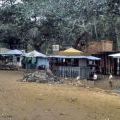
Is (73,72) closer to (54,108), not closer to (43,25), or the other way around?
(43,25)

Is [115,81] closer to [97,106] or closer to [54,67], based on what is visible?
[54,67]

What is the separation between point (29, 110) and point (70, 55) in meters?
22.2

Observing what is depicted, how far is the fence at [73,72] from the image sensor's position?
34625mm

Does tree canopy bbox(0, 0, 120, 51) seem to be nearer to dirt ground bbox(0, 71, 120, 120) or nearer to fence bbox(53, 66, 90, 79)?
→ fence bbox(53, 66, 90, 79)

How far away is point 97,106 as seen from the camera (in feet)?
54.4

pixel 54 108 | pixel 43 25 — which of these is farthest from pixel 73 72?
pixel 54 108

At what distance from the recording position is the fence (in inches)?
1363

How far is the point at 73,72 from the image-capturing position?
116 feet

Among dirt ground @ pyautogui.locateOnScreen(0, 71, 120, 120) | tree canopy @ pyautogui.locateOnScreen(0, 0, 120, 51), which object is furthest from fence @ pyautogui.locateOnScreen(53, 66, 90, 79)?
dirt ground @ pyautogui.locateOnScreen(0, 71, 120, 120)

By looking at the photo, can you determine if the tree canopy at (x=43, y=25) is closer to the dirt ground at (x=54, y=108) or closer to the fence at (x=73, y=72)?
the fence at (x=73, y=72)

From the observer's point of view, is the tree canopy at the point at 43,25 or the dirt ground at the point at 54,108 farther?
the tree canopy at the point at 43,25

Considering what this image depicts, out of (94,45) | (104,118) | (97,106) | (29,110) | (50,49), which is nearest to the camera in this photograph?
(104,118)

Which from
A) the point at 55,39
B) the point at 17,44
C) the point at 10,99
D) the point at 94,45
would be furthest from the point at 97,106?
the point at 17,44

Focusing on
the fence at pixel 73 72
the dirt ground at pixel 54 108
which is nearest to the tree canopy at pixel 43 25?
the fence at pixel 73 72
